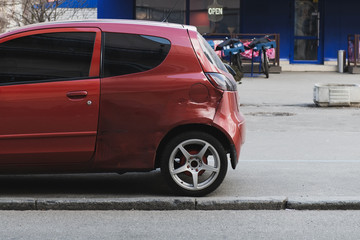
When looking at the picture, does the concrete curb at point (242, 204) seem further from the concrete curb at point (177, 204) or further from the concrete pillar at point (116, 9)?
the concrete pillar at point (116, 9)

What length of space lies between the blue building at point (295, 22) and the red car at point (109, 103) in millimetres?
22126

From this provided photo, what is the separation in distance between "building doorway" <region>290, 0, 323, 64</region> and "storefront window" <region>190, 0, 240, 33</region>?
8.39 ft

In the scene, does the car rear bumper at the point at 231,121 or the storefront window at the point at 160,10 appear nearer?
the car rear bumper at the point at 231,121

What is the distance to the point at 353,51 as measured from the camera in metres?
26.4

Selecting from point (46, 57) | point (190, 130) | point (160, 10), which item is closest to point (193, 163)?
point (190, 130)

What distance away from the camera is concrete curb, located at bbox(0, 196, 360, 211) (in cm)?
604

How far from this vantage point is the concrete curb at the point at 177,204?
6.04 m

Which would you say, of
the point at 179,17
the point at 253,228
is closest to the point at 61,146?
the point at 253,228

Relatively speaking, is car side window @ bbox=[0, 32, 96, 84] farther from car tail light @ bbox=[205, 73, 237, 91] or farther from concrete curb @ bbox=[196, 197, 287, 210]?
concrete curb @ bbox=[196, 197, 287, 210]

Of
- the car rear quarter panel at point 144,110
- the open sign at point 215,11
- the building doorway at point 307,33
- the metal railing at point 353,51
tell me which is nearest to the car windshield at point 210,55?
the car rear quarter panel at point 144,110

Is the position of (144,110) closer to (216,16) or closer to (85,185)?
(85,185)

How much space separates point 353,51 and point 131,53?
21377mm

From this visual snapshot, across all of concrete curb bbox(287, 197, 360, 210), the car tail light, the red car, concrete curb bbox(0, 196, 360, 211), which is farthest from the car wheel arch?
concrete curb bbox(287, 197, 360, 210)

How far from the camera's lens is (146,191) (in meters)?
6.61
